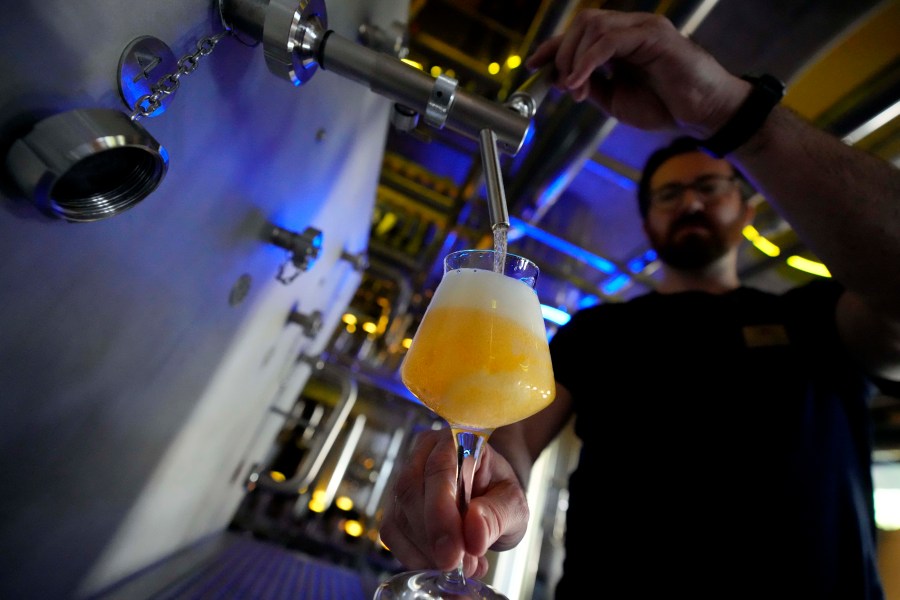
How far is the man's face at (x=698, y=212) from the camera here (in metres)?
1.58

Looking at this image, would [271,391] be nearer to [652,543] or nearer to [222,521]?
[222,521]

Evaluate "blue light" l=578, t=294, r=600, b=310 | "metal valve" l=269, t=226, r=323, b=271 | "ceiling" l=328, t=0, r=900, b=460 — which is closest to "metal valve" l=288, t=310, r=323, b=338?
"metal valve" l=269, t=226, r=323, b=271

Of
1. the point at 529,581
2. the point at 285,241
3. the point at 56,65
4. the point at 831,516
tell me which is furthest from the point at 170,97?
the point at 529,581

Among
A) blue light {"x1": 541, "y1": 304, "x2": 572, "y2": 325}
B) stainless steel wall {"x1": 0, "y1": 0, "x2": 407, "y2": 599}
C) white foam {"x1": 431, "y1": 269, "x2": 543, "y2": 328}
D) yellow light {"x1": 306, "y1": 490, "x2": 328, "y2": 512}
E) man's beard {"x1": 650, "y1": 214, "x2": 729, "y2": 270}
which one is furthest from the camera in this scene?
yellow light {"x1": 306, "y1": 490, "x2": 328, "y2": 512}

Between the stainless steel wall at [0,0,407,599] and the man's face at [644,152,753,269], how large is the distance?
122 cm

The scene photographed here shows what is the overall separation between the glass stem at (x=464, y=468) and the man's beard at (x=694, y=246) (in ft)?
4.46

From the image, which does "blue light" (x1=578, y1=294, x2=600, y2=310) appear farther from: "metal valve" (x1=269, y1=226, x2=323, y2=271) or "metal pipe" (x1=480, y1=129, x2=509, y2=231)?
"metal pipe" (x1=480, y1=129, x2=509, y2=231)

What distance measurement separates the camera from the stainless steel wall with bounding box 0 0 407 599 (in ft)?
1.31

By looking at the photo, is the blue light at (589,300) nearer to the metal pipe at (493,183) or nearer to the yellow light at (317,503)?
the metal pipe at (493,183)

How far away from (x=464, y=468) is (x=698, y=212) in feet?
4.93

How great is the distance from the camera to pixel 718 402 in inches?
44.1

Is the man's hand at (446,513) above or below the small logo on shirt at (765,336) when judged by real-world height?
below

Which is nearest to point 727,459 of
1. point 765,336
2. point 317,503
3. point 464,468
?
point 765,336

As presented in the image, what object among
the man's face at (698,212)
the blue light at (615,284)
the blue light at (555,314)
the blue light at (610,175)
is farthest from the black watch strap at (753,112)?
the blue light at (555,314)
